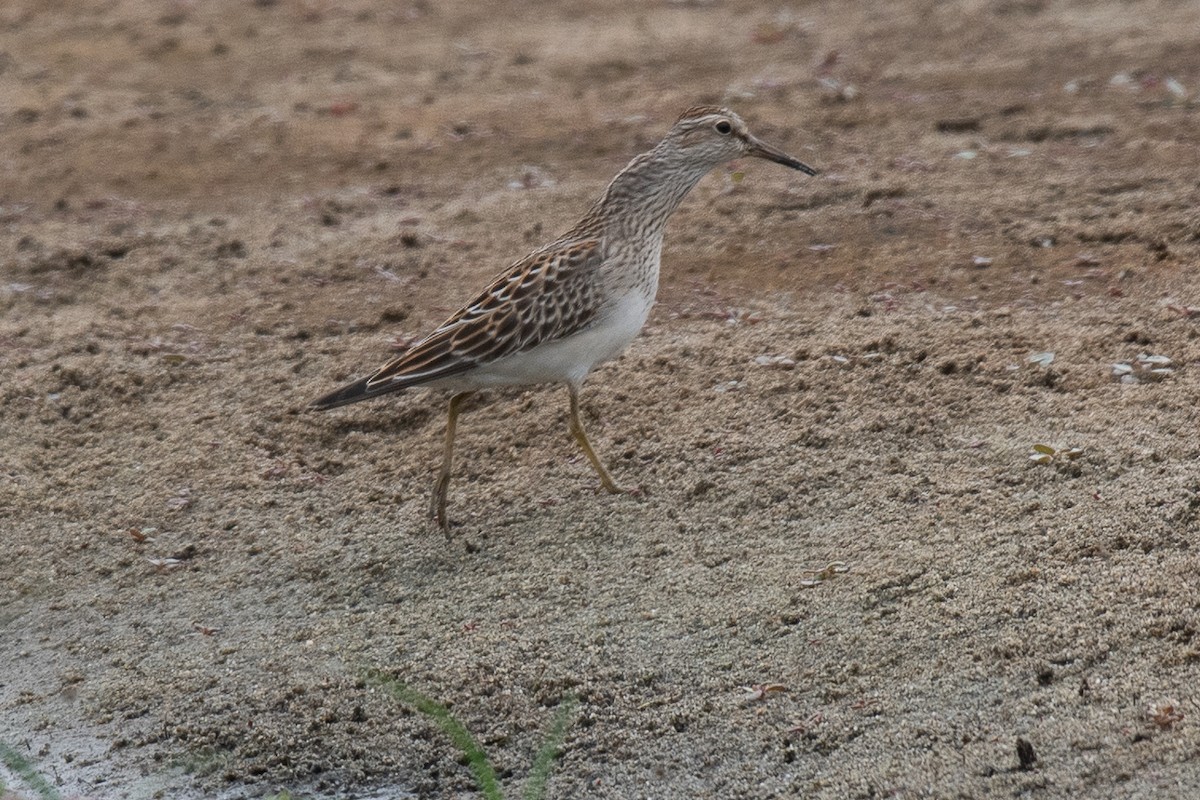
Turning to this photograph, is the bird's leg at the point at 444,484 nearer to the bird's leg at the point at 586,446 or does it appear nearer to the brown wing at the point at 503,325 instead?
the brown wing at the point at 503,325

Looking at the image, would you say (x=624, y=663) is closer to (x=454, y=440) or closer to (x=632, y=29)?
(x=454, y=440)

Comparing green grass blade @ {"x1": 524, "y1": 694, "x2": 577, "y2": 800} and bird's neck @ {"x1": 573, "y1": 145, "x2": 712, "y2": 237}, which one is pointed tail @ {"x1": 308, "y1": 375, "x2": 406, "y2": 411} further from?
green grass blade @ {"x1": 524, "y1": 694, "x2": 577, "y2": 800}

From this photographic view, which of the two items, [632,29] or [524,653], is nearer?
[524,653]

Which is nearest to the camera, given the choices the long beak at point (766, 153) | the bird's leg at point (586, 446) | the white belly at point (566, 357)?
the white belly at point (566, 357)

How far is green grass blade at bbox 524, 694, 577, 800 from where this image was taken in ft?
12.9

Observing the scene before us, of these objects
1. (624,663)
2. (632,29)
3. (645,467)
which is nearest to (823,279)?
(645,467)

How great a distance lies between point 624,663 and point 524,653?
1.14 ft

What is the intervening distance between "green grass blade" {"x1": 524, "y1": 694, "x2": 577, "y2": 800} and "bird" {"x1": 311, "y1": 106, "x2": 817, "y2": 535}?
1347 millimetres

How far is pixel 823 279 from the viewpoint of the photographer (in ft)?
26.1

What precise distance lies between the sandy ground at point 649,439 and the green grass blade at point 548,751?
58 millimetres

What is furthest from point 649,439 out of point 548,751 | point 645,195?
point 548,751

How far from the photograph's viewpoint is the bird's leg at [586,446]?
21.2 ft

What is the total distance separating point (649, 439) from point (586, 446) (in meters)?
0.43

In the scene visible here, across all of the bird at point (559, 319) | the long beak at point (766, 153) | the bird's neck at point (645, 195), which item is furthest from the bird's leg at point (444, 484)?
the long beak at point (766, 153)
